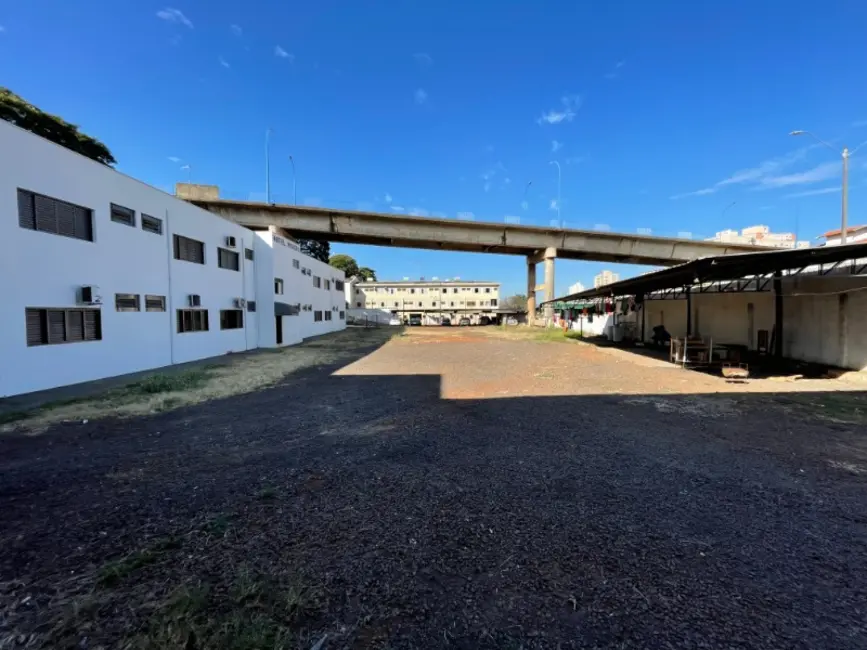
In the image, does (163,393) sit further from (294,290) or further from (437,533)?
(294,290)

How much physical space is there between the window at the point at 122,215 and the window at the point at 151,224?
432 mm

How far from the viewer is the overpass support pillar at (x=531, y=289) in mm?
44659

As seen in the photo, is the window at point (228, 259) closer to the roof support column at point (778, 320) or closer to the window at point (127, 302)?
the window at point (127, 302)

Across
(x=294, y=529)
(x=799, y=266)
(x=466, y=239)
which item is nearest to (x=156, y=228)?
(x=294, y=529)

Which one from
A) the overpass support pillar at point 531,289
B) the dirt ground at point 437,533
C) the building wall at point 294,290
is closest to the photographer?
the dirt ground at point 437,533

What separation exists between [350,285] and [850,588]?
65481 mm

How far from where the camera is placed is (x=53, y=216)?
1034 cm

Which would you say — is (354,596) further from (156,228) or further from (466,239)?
(466,239)

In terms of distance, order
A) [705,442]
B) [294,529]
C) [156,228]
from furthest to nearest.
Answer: [156,228], [705,442], [294,529]

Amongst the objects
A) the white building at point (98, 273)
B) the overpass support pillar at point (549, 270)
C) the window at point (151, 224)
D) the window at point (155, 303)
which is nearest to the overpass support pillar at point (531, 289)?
the overpass support pillar at point (549, 270)

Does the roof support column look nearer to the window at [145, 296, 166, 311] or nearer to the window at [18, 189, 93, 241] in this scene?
the window at [145, 296, 166, 311]

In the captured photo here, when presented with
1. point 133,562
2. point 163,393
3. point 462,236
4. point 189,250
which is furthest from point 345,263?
point 133,562

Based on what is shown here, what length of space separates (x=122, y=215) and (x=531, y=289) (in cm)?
3943

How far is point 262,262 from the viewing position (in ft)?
73.3
